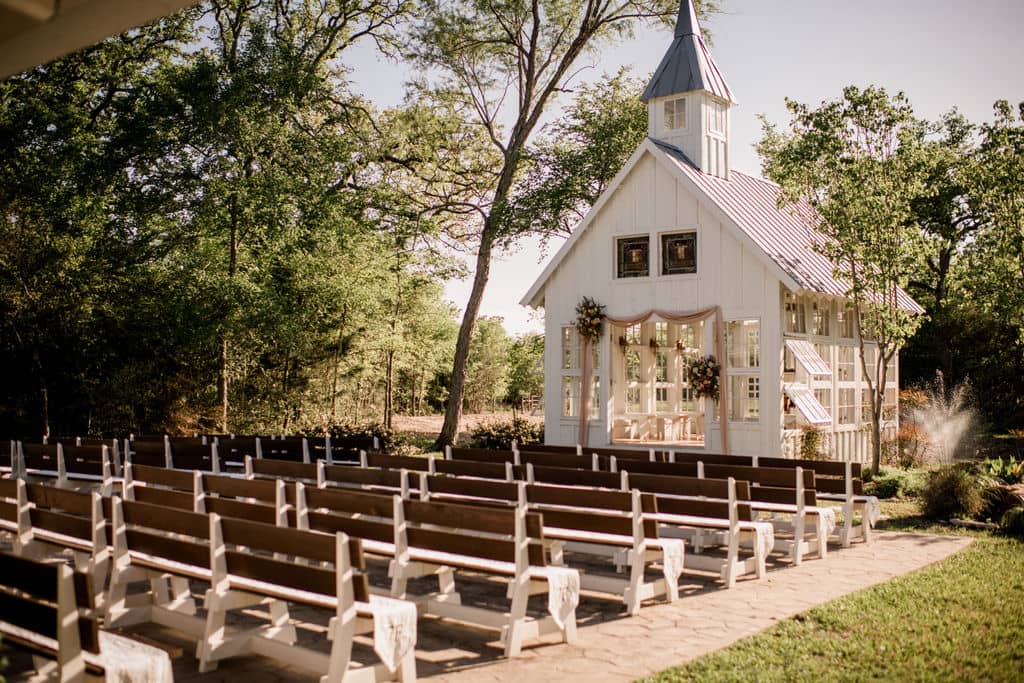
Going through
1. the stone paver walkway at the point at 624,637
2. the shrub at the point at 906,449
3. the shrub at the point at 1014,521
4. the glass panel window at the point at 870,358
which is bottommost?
the stone paver walkway at the point at 624,637

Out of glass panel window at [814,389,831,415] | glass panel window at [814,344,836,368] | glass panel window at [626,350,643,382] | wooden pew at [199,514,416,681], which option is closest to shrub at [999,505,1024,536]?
glass panel window at [814,389,831,415]

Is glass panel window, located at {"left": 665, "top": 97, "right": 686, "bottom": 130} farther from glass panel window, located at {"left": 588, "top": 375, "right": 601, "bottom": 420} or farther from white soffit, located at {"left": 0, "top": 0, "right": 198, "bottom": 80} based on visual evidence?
white soffit, located at {"left": 0, "top": 0, "right": 198, "bottom": 80}

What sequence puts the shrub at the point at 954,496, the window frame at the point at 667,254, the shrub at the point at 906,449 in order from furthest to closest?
the shrub at the point at 906,449 → the window frame at the point at 667,254 → the shrub at the point at 954,496

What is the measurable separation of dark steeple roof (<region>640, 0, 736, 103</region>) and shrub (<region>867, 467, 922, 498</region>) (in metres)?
9.37

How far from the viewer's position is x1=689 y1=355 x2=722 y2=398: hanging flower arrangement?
57.7 feet

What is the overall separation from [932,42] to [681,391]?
8.74 meters

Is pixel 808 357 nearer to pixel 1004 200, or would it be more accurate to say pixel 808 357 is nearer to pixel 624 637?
pixel 1004 200

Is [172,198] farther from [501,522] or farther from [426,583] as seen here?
[501,522]

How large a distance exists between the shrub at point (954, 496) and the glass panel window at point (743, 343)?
553 centimetres

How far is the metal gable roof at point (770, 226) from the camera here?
17328 mm

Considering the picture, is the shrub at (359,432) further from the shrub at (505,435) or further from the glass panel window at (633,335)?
the glass panel window at (633,335)

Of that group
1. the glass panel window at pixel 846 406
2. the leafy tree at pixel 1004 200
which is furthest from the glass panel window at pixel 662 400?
the leafy tree at pixel 1004 200

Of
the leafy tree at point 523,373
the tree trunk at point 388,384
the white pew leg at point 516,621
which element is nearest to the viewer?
the white pew leg at point 516,621

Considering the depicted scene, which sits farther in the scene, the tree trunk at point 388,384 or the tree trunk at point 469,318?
the tree trunk at point 388,384
